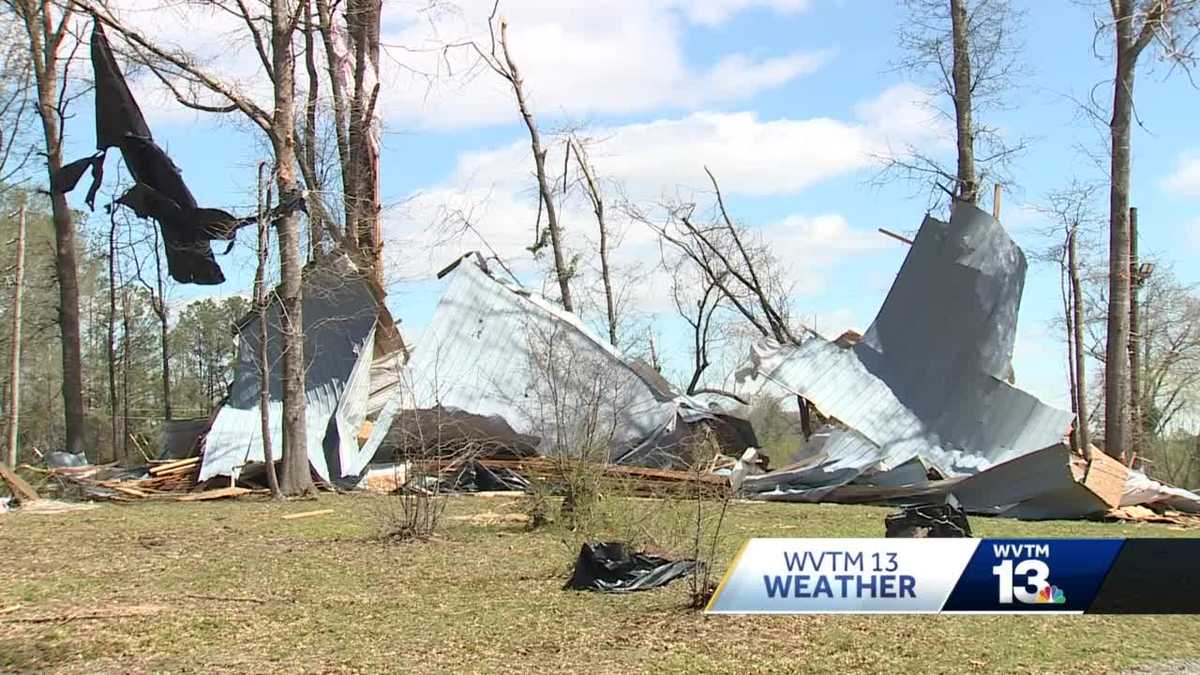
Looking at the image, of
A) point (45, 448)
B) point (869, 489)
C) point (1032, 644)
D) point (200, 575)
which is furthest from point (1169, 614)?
point (45, 448)

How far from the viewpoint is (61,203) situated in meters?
22.8

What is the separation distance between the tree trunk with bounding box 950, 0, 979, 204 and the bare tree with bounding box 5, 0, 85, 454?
16.9 m

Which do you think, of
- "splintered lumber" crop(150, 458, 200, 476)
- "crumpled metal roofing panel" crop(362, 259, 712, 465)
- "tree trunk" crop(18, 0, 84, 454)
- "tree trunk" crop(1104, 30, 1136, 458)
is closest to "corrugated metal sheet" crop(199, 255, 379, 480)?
"splintered lumber" crop(150, 458, 200, 476)

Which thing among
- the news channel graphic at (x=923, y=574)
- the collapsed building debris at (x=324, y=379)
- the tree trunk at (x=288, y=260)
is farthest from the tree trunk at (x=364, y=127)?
the news channel graphic at (x=923, y=574)

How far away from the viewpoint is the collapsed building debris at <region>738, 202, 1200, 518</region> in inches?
589

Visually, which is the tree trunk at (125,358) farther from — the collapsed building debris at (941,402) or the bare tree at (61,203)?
the collapsed building debris at (941,402)

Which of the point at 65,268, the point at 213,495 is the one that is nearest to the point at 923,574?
the point at 213,495

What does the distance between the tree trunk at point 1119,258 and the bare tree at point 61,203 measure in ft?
62.7

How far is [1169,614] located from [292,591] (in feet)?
20.2

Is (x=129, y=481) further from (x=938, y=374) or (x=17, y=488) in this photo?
(x=938, y=374)

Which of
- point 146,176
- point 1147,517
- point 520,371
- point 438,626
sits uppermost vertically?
point 146,176

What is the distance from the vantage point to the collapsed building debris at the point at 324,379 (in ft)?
60.7

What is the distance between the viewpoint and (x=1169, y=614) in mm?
7508

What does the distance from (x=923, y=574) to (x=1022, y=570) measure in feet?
1.70
